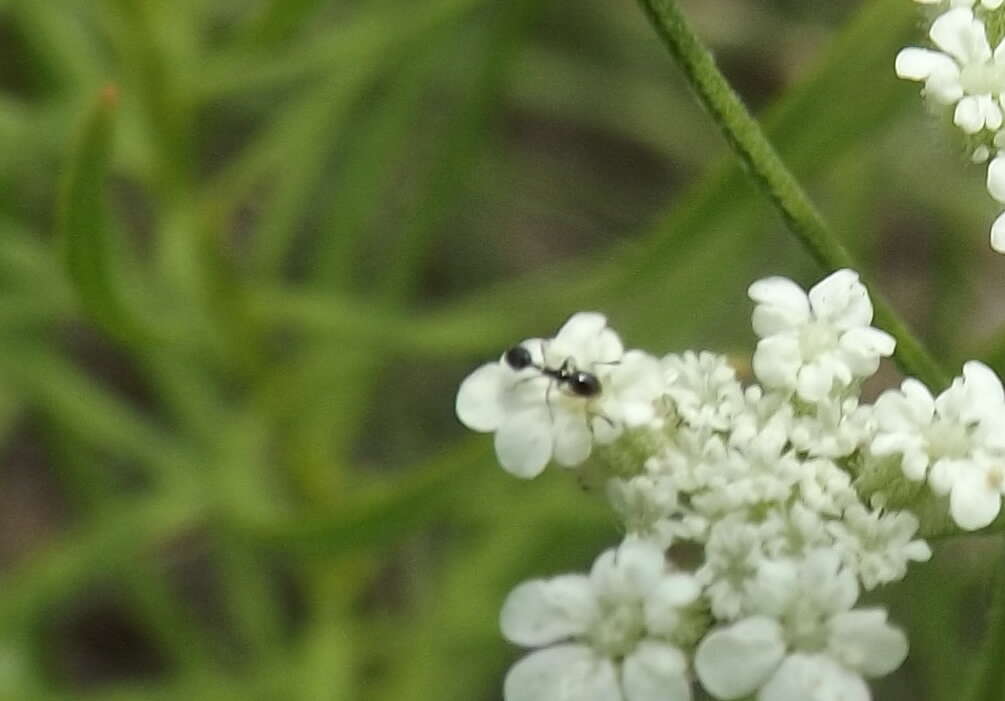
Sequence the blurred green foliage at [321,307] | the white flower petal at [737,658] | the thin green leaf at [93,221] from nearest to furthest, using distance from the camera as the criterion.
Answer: the white flower petal at [737,658] → the thin green leaf at [93,221] → the blurred green foliage at [321,307]

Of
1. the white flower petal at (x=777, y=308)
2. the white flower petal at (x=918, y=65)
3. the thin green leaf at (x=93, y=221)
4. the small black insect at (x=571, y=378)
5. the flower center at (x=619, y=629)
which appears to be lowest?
the flower center at (x=619, y=629)

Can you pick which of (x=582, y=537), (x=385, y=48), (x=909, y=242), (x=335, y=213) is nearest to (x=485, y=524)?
(x=582, y=537)

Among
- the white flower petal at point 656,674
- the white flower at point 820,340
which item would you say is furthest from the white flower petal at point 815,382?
the white flower petal at point 656,674

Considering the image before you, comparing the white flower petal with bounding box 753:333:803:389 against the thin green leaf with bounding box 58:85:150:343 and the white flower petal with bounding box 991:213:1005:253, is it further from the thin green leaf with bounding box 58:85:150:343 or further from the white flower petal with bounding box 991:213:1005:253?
the thin green leaf with bounding box 58:85:150:343

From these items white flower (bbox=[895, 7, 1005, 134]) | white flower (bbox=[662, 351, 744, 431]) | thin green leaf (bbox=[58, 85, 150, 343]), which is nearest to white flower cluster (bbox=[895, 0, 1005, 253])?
white flower (bbox=[895, 7, 1005, 134])

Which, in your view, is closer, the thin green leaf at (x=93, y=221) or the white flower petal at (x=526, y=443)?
the white flower petal at (x=526, y=443)

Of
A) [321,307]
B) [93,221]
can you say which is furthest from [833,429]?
[321,307]

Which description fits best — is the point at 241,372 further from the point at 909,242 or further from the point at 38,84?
the point at 909,242

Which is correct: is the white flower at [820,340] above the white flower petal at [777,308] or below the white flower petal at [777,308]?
below

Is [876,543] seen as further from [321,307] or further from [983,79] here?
[321,307]

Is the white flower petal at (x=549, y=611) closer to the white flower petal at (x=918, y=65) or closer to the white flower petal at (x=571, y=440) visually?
the white flower petal at (x=571, y=440)
